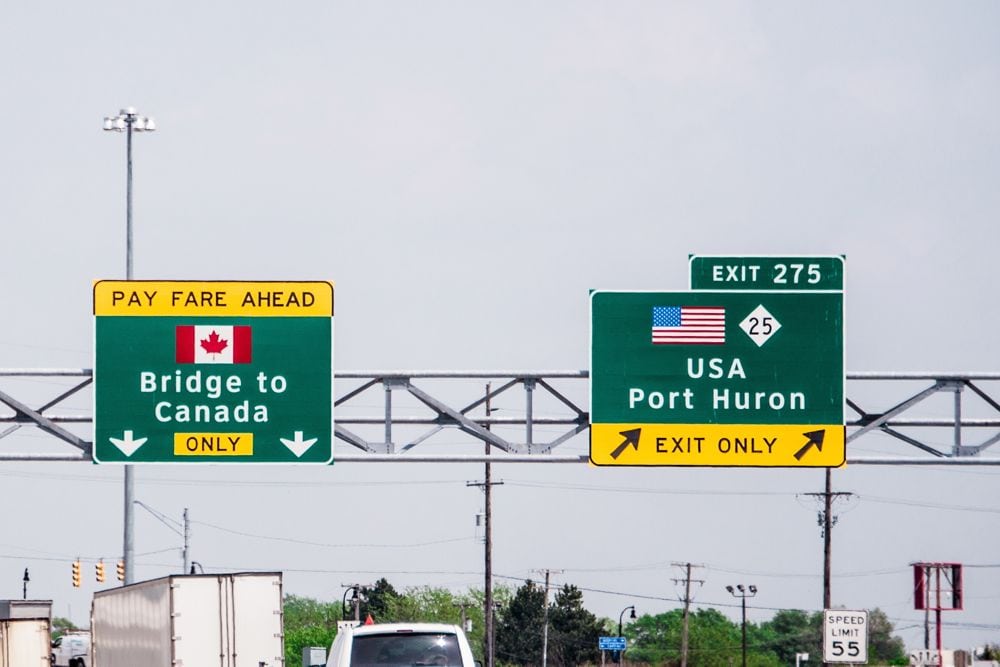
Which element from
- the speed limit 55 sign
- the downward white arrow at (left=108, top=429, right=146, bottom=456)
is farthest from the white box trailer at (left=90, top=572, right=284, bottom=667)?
the speed limit 55 sign

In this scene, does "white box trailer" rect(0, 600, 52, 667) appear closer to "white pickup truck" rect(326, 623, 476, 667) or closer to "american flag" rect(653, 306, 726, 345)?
"white pickup truck" rect(326, 623, 476, 667)

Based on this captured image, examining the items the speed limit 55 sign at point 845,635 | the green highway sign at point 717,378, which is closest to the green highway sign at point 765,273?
the green highway sign at point 717,378

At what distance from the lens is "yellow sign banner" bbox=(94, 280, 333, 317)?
25500 millimetres

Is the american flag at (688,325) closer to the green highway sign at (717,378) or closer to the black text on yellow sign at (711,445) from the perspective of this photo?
the green highway sign at (717,378)

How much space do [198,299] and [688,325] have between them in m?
6.74

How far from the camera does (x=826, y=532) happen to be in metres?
73.4

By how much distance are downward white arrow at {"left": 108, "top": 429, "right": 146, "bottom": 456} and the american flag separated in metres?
7.16

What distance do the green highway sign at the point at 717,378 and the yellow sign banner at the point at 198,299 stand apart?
4.21 metres

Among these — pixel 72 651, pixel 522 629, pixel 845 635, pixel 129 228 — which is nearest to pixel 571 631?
pixel 522 629

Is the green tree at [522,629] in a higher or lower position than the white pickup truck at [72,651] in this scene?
lower

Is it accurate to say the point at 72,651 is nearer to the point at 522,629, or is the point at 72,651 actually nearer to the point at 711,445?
the point at 711,445

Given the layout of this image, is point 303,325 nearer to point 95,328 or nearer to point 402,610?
point 95,328

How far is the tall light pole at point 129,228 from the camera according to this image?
139ft

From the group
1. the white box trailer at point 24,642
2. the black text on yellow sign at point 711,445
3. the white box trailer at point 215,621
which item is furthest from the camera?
the white box trailer at point 24,642
